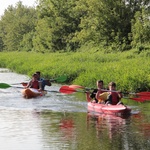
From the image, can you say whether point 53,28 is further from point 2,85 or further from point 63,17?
point 2,85

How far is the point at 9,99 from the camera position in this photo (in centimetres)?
2045

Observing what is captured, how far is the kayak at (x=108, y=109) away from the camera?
15.1 meters

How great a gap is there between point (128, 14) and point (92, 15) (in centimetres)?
290

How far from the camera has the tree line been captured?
36.3 meters

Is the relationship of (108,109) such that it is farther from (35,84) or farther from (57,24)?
(57,24)

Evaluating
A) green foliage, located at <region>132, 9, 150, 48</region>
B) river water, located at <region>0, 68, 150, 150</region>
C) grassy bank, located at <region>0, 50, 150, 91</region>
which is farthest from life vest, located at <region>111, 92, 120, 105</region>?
green foliage, located at <region>132, 9, 150, 48</region>

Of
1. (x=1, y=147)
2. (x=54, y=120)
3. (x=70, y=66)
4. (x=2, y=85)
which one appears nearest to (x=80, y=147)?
(x=1, y=147)

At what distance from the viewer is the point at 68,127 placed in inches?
533

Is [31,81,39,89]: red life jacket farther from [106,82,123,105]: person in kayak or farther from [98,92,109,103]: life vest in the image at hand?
[106,82,123,105]: person in kayak

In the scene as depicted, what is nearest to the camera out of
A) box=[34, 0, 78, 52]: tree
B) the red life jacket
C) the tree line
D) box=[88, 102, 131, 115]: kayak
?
box=[88, 102, 131, 115]: kayak

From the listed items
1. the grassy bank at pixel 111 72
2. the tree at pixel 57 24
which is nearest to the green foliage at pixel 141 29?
the grassy bank at pixel 111 72

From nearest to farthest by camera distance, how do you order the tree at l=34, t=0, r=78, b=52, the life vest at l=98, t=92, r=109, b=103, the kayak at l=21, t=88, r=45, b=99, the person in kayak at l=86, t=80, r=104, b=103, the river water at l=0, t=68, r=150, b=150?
the river water at l=0, t=68, r=150, b=150, the life vest at l=98, t=92, r=109, b=103, the person in kayak at l=86, t=80, r=104, b=103, the kayak at l=21, t=88, r=45, b=99, the tree at l=34, t=0, r=78, b=52

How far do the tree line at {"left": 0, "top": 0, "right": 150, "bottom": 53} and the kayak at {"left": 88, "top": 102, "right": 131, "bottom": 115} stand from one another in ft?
55.3

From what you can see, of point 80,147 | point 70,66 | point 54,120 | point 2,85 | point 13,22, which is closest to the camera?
point 80,147
